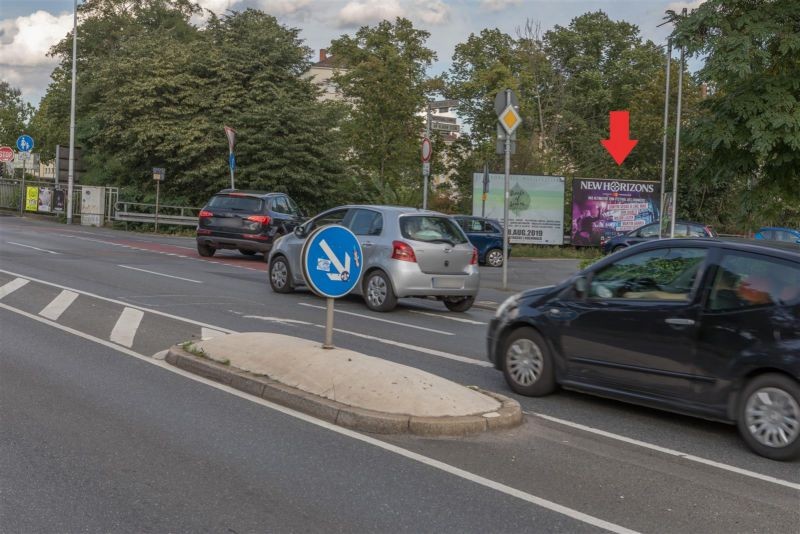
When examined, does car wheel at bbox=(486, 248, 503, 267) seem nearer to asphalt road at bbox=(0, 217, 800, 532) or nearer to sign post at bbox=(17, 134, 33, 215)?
asphalt road at bbox=(0, 217, 800, 532)

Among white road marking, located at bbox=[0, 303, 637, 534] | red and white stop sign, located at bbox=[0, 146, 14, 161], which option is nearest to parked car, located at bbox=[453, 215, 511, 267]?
white road marking, located at bbox=[0, 303, 637, 534]

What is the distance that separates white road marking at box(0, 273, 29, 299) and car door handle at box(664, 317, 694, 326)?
10.2 metres

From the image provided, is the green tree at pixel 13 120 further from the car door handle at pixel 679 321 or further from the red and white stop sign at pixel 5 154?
the car door handle at pixel 679 321

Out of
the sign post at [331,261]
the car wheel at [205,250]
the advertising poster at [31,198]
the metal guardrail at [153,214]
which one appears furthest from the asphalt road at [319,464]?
the advertising poster at [31,198]

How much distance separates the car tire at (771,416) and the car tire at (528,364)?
179 centimetres

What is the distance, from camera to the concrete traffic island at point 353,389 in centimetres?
619

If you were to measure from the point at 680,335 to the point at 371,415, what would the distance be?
2466 mm

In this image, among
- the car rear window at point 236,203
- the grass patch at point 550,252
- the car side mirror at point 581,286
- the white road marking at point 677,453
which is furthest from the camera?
the grass patch at point 550,252

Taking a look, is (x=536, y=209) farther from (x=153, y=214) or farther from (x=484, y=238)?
(x=153, y=214)

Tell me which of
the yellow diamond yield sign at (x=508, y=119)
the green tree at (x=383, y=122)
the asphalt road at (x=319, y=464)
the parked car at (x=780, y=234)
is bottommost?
the asphalt road at (x=319, y=464)

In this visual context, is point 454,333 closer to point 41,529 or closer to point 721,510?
point 721,510

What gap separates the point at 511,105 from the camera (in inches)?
687

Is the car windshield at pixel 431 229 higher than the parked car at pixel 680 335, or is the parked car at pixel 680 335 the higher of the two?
the car windshield at pixel 431 229

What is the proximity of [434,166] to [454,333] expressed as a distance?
43745 millimetres
